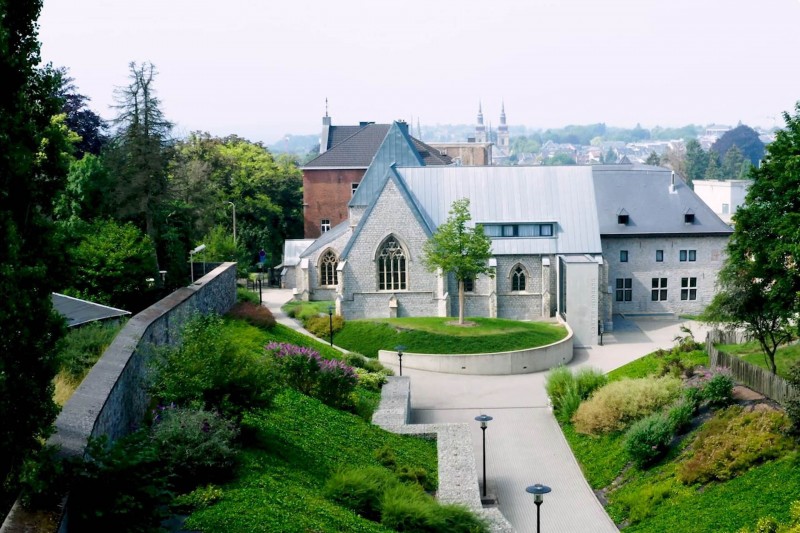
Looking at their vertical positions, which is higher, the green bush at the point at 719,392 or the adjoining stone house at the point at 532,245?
the adjoining stone house at the point at 532,245

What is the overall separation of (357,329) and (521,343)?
7468mm

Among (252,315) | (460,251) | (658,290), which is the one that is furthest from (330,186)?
(252,315)

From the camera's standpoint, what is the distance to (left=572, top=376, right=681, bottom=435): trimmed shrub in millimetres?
27703

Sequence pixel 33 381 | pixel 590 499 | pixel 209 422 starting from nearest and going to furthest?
pixel 33 381, pixel 209 422, pixel 590 499

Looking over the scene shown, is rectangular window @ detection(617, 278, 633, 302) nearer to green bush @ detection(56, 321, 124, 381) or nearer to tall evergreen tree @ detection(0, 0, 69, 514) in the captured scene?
green bush @ detection(56, 321, 124, 381)

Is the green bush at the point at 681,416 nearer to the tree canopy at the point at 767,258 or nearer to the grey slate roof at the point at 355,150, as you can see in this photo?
the tree canopy at the point at 767,258

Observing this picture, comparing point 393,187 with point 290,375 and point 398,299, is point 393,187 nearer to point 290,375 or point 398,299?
point 398,299

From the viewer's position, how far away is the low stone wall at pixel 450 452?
18883 mm

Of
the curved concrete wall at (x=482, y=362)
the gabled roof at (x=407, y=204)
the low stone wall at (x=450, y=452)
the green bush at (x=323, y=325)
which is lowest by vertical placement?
the curved concrete wall at (x=482, y=362)

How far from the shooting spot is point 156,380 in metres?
17.3

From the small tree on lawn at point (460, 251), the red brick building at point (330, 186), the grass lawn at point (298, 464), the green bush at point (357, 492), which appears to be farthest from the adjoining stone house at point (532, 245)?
the green bush at point (357, 492)

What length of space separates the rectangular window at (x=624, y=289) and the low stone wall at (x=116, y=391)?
30.6 meters

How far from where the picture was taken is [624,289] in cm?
5031

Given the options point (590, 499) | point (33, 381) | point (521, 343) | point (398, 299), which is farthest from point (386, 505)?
point (398, 299)
